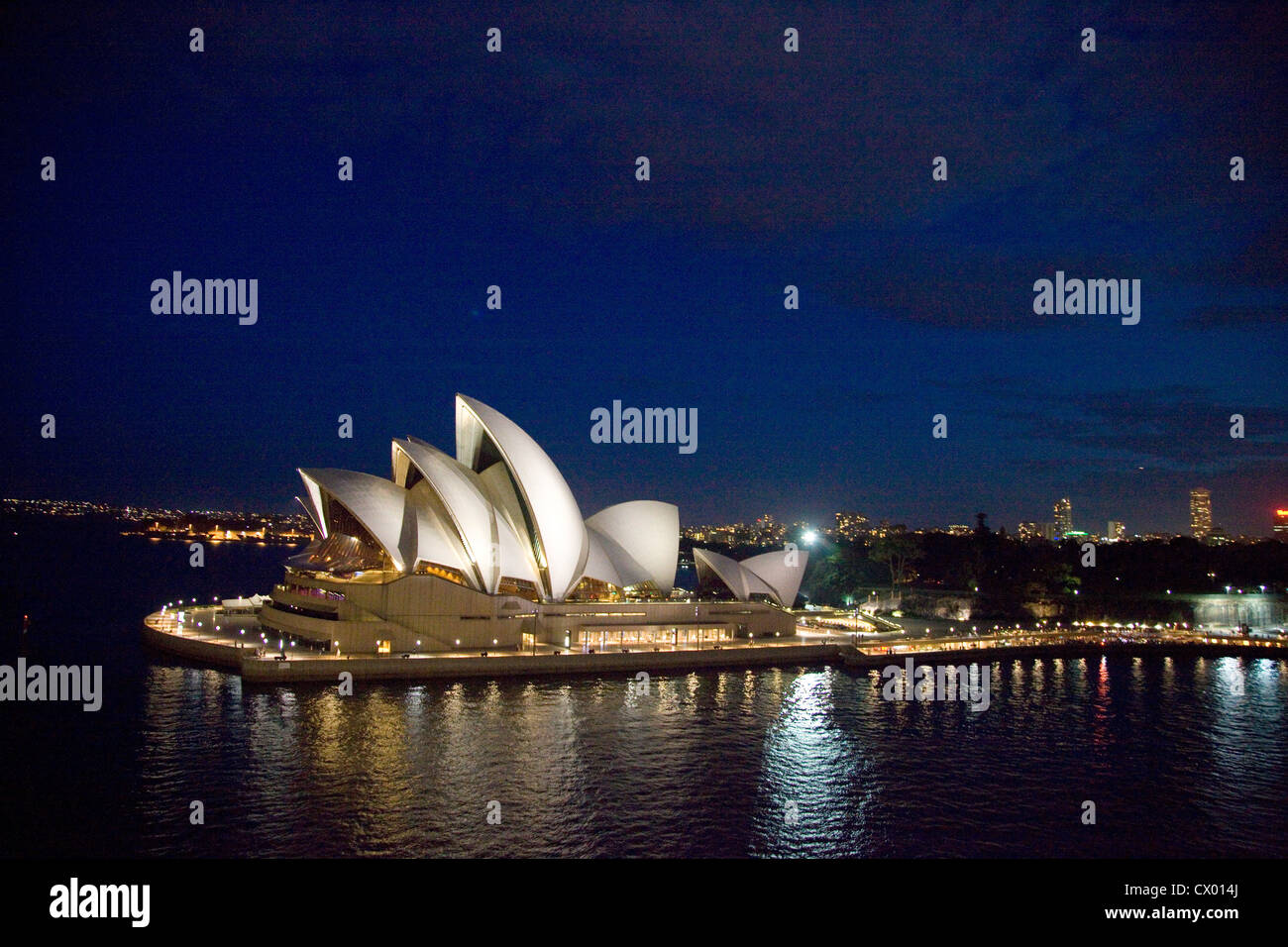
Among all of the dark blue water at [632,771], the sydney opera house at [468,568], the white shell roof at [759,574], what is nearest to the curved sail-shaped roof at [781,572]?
the white shell roof at [759,574]

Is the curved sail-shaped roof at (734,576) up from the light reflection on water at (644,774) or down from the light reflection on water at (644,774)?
up

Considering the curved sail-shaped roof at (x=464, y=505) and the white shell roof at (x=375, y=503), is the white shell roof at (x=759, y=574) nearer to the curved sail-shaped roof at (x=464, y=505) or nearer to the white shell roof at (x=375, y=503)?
the curved sail-shaped roof at (x=464, y=505)

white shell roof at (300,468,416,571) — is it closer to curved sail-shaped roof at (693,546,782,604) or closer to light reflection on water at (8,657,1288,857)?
light reflection on water at (8,657,1288,857)

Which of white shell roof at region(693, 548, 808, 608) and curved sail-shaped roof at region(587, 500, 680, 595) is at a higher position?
curved sail-shaped roof at region(587, 500, 680, 595)

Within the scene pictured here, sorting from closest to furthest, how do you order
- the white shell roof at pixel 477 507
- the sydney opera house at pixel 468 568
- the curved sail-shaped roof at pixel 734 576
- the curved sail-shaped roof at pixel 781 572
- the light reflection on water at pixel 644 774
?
the light reflection on water at pixel 644 774
the sydney opera house at pixel 468 568
the white shell roof at pixel 477 507
the curved sail-shaped roof at pixel 734 576
the curved sail-shaped roof at pixel 781 572

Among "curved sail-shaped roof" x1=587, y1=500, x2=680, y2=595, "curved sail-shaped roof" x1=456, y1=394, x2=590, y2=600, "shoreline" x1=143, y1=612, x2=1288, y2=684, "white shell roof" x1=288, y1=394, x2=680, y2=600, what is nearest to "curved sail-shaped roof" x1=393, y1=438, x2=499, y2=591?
"white shell roof" x1=288, y1=394, x2=680, y2=600

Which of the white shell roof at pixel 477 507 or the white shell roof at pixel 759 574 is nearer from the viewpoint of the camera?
the white shell roof at pixel 477 507

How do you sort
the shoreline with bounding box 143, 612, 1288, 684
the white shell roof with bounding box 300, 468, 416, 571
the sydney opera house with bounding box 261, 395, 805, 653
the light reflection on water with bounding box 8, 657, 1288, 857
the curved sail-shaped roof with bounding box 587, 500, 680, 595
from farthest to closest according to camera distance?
the curved sail-shaped roof with bounding box 587, 500, 680, 595
the white shell roof with bounding box 300, 468, 416, 571
the sydney opera house with bounding box 261, 395, 805, 653
the shoreline with bounding box 143, 612, 1288, 684
the light reflection on water with bounding box 8, 657, 1288, 857
